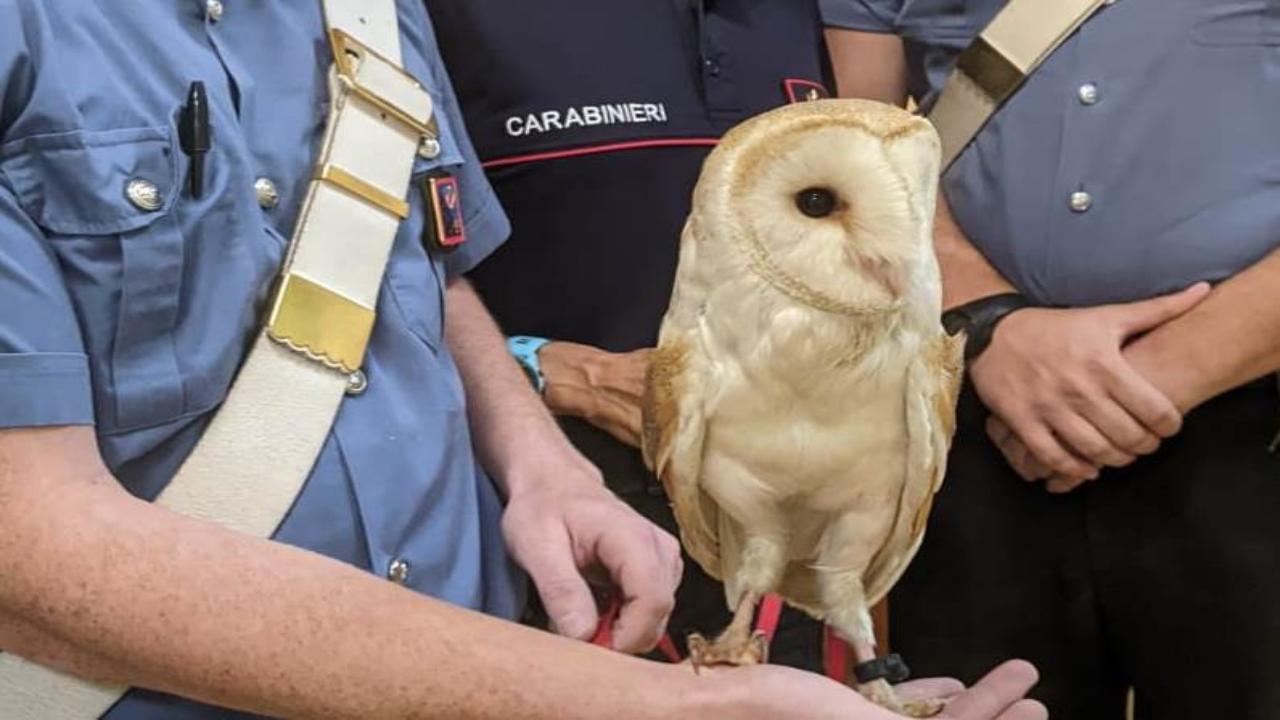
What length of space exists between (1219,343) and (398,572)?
0.57 meters

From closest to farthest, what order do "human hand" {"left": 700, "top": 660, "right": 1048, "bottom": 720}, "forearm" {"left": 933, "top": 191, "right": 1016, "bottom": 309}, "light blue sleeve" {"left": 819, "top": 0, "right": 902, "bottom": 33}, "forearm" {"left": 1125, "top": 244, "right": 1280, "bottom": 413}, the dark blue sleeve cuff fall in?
the dark blue sleeve cuff
"human hand" {"left": 700, "top": 660, "right": 1048, "bottom": 720}
"forearm" {"left": 1125, "top": 244, "right": 1280, "bottom": 413}
"forearm" {"left": 933, "top": 191, "right": 1016, "bottom": 309}
"light blue sleeve" {"left": 819, "top": 0, "right": 902, "bottom": 33}

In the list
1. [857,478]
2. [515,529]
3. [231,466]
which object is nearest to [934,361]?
[857,478]

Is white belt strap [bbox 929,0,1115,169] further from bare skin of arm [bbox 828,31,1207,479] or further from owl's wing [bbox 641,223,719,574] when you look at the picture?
owl's wing [bbox 641,223,719,574]

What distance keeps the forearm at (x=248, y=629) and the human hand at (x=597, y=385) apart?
1.03ft

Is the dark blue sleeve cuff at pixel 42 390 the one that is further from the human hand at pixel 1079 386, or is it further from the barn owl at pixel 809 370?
the human hand at pixel 1079 386

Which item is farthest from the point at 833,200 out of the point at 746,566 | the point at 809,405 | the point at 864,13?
the point at 864,13

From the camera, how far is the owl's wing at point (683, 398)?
0.80 m

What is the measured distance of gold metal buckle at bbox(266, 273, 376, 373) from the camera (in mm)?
775

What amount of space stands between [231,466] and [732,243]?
27 cm

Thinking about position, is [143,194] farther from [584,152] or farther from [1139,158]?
[1139,158]

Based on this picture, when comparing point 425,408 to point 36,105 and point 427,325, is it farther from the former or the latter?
point 36,105

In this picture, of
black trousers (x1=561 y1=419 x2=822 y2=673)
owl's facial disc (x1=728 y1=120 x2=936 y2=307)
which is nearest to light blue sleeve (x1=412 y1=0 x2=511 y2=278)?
black trousers (x1=561 y1=419 x2=822 y2=673)

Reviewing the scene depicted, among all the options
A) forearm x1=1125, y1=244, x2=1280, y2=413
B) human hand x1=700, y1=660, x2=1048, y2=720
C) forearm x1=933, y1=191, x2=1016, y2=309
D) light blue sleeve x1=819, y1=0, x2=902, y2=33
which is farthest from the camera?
light blue sleeve x1=819, y1=0, x2=902, y2=33

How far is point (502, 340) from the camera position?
1.02 m
